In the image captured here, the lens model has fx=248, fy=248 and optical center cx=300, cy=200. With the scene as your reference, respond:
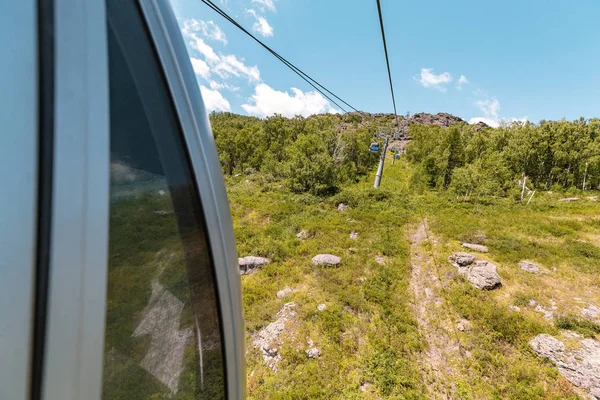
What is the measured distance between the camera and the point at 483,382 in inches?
212

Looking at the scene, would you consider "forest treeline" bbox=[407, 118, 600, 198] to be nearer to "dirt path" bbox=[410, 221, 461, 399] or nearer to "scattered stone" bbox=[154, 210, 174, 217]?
"dirt path" bbox=[410, 221, 461, 399]

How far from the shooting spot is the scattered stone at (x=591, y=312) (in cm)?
726

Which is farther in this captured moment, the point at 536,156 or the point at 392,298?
the point at 536,156

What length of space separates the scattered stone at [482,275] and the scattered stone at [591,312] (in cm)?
200

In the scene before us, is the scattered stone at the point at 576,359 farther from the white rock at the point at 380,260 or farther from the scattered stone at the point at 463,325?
the white rock at the point at 380,260

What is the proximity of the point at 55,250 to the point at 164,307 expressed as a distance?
404 millimetres

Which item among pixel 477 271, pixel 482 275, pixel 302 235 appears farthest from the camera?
pixel 302 235

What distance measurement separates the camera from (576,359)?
575cm

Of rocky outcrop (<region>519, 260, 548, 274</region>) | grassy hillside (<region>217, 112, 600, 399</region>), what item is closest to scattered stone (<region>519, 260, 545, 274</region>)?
rocky outcrop (<region>519, 260, 548, 274</region>)

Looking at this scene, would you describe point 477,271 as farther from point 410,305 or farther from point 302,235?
point 302,235

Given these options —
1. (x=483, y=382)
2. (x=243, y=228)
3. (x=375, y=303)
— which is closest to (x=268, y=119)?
(x=243, y=228)

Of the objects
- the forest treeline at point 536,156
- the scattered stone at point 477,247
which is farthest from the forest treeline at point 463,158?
the scattered stone at point 477,247

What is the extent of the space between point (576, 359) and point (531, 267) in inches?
194

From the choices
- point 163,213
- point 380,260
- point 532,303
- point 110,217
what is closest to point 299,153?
point 380,260
